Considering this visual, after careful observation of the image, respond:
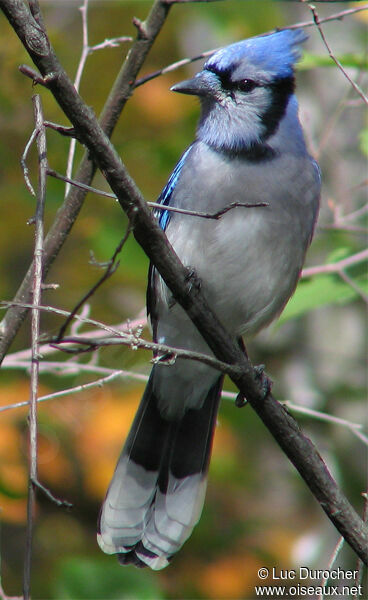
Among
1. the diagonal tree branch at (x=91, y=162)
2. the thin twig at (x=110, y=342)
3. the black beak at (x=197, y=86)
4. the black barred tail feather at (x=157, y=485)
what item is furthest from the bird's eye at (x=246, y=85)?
the thin twig at (x=110, y=342)

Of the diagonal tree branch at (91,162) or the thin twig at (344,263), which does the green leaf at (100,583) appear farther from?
the thin twig at (344,263)

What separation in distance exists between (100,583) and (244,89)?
2.18 m

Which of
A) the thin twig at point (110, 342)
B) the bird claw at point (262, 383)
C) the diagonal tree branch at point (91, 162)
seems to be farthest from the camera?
the diagonal tree branch at point (91, 162)

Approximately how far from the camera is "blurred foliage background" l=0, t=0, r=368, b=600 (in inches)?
144

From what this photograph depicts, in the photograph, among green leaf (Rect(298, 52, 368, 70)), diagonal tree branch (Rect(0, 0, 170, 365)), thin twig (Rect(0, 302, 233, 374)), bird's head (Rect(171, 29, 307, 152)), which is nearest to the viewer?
thin twig (Rect(0, 302, 233, 374))

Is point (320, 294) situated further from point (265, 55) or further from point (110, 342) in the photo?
point (110, 342)

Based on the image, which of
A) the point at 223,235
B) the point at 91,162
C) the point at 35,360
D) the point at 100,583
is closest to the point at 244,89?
the point at 223,235

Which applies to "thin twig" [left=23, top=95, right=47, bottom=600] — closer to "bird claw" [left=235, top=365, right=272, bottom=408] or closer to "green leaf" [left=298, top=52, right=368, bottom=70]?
"bird claw" [left=235, top=365, right=272, bottom=408]

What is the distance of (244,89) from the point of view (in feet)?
10.2

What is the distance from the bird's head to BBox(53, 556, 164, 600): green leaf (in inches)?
73.6

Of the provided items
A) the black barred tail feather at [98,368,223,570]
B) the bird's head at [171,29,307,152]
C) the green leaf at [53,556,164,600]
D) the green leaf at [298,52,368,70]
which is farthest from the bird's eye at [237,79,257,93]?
the green leaf at [53,556,164,600]

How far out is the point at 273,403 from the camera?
2.38 meters

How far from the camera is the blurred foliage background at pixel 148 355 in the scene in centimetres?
366

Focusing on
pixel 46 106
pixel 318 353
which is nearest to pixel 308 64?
pixel 46 106
